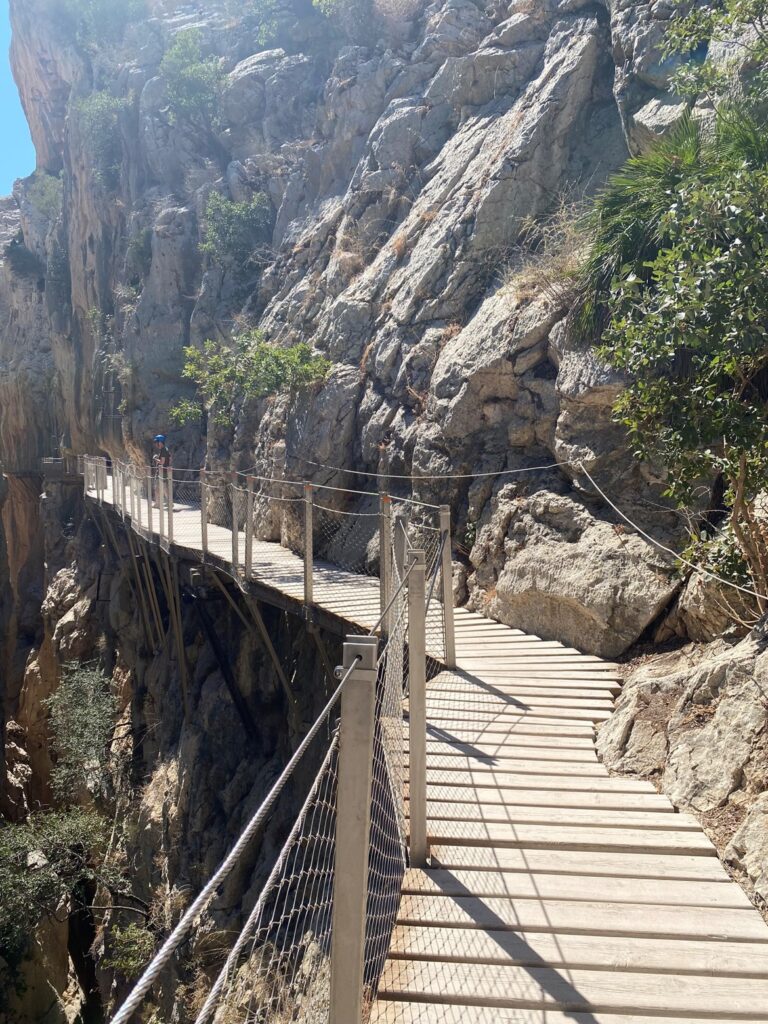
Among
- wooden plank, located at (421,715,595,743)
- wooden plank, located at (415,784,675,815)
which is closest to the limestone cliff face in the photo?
wooden plank, located at (421,715,595,743)

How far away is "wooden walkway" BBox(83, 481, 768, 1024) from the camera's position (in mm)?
2922

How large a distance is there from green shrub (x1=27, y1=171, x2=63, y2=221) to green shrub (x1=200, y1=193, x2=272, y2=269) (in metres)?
16.4

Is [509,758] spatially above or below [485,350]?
below

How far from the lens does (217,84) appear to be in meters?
25.3

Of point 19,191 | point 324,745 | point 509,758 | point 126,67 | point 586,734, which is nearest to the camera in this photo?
point 509,758

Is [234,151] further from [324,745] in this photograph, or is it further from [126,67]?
[324,745]

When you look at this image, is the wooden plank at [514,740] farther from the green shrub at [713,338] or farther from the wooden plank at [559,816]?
the green shrub at [713,338]

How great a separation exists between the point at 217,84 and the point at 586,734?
25.6 m

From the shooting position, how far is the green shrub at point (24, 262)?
1378 inches

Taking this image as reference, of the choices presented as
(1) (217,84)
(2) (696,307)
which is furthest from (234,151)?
(2) (696,307)

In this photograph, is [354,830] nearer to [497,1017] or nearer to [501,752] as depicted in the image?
[497,1017]

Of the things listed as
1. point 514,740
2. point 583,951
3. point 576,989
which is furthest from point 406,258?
point 576,989

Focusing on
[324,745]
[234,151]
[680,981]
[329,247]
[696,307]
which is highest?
[234,151]

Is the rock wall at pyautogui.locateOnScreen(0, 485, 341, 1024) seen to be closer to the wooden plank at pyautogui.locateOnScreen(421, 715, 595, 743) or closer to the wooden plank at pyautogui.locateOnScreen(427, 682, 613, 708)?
the wooden plank at pyautogui.locateOnScreen(427, 682, 613, 708)
